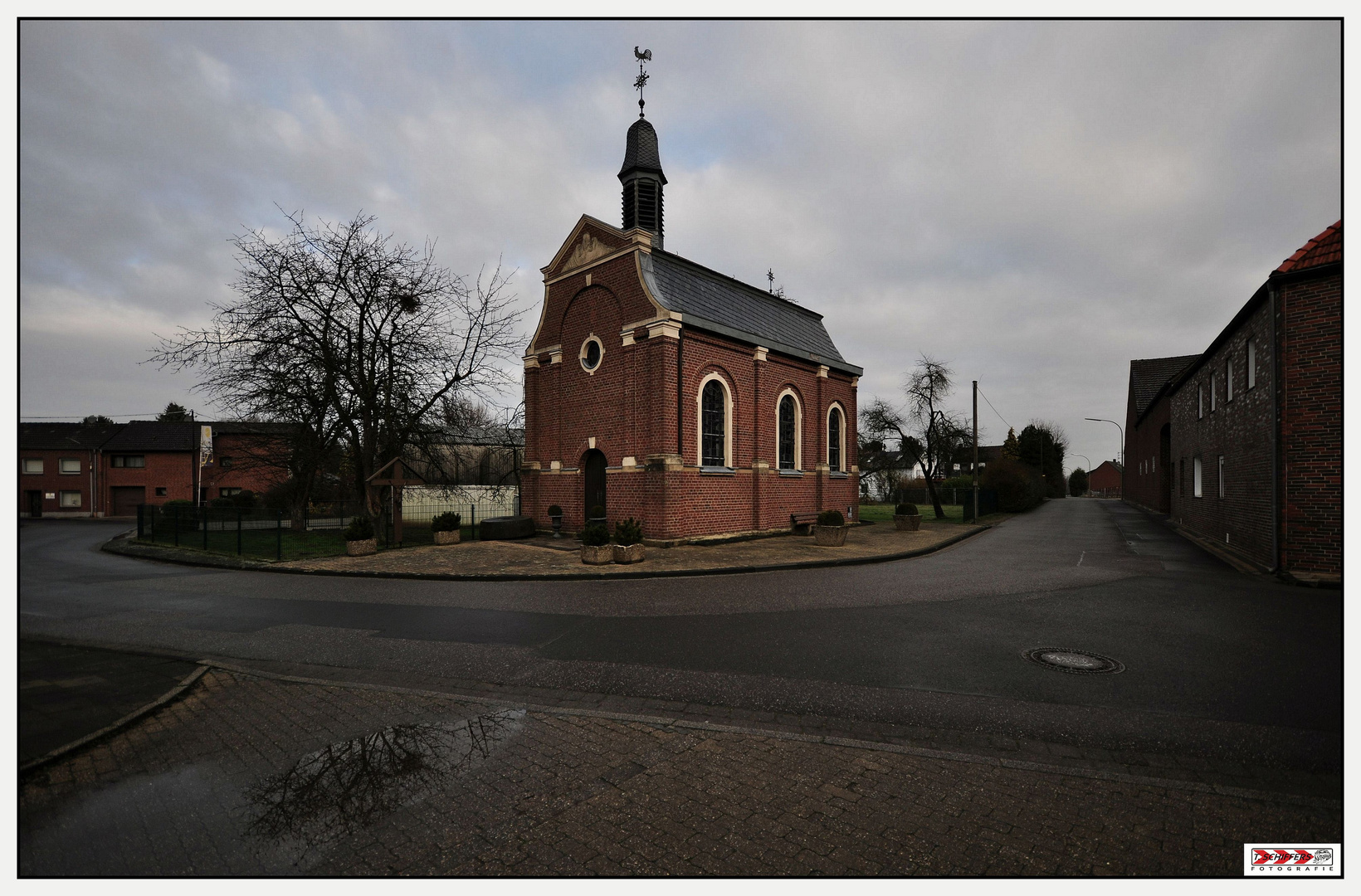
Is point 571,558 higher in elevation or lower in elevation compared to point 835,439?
lower

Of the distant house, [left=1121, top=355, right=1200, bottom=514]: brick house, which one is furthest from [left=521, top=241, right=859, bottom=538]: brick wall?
the distant house

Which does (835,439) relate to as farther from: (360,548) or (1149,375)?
(1149,375)

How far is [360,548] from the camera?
15641 mm

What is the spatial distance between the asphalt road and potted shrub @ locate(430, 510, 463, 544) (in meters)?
5.03

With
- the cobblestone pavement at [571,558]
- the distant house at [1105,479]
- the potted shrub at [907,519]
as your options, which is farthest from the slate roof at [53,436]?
the distant house at [1105,479]

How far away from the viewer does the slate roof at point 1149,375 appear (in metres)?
39.3

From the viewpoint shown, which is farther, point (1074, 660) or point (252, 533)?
point (252, 533)

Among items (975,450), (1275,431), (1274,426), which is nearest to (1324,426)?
(1274,426)

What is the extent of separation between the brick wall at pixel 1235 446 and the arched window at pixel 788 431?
1135cm

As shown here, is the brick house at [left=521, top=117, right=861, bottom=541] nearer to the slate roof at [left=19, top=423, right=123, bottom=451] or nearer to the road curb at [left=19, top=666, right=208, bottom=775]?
the road curb at [left=19, top=666, right=208, bottom=775]

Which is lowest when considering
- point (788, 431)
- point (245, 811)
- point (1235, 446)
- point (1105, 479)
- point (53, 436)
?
point (1105, 479)

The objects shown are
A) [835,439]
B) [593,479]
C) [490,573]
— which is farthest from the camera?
[835,439]

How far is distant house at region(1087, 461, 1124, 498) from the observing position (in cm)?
8725

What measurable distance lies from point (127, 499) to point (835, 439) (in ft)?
71.0
